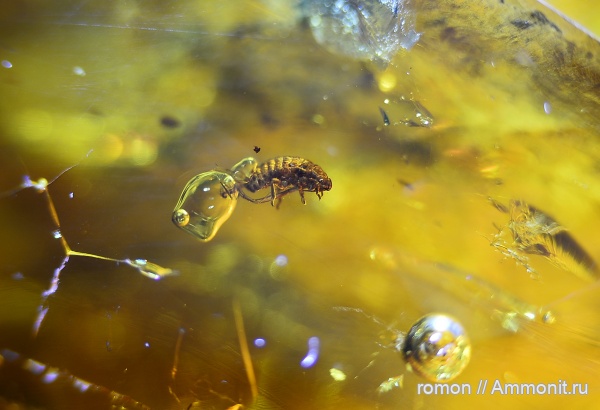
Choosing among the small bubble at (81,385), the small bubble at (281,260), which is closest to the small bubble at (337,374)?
the small bubble at (281,260)

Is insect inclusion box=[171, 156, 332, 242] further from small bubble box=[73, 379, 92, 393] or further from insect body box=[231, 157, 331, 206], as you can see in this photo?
small bubble box=[73, 379, 92, 393]

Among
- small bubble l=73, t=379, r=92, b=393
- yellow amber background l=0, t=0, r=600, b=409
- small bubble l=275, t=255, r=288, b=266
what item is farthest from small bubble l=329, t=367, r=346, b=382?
small bubble l=73, t=379, r=92, b=393

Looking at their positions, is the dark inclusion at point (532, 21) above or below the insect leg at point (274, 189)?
above

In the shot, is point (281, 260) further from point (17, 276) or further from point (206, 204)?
point (17, 276)

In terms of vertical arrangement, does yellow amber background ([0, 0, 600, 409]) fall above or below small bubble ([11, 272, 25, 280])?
above

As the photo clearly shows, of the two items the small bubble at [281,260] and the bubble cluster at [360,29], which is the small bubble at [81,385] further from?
the bubble cluster at [360,29]

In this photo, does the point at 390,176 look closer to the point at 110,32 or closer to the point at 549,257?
the point at 549,257
